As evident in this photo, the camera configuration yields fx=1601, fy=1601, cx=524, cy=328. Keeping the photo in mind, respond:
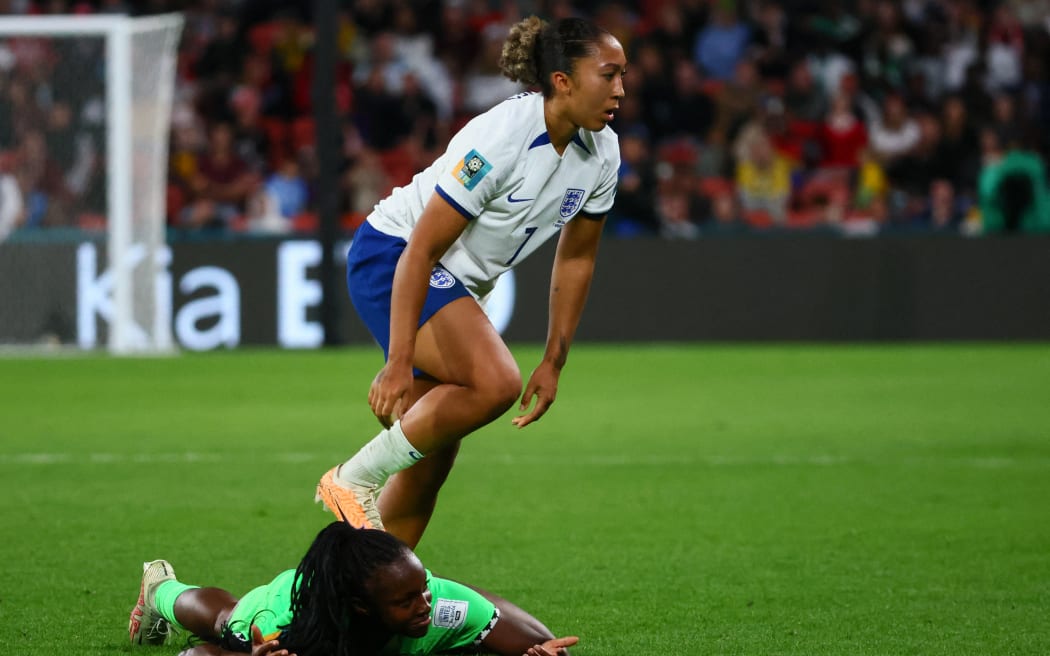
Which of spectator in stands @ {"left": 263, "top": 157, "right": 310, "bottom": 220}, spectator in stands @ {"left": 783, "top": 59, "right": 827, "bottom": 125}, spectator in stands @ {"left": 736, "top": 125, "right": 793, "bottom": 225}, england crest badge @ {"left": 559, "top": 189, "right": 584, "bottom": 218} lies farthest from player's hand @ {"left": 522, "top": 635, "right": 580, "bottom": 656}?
spectator in stands @ {"left": 783, "top": 59, "right": 827, "bottom": 125}

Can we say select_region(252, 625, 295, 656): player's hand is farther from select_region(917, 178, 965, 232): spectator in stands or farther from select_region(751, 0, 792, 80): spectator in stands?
select_region(751, 0, 792, 80): spectator in stands

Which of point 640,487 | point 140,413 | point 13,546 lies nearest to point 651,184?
point 140,413

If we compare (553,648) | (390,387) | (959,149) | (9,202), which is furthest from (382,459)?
(959,149)

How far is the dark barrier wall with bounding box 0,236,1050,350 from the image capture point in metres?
14.8

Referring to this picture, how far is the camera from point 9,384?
39.5ft

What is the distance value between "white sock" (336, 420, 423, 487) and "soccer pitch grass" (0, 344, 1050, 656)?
0.67 metres

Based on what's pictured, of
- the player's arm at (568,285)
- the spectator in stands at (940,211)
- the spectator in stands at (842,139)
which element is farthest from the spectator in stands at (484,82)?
the player's arm at (568,285)

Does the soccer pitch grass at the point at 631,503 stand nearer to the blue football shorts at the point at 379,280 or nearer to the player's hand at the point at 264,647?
the player's hand at the point at 264,647

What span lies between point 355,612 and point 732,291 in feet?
37.7

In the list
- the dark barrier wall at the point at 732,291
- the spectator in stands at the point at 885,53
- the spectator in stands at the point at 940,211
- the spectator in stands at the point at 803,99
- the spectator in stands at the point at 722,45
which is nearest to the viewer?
the dark barrier wall at the point at 732,291

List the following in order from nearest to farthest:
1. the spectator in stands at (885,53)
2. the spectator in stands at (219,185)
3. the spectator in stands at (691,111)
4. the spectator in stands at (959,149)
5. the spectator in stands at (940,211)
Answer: the spectator in stands at (940,211) < the spectator in stands at (219,185) < the spectator in stands at (959,149) < the spectator in stands at (691,111) < the spectator in stands at (885,53)

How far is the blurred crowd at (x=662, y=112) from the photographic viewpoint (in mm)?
15047

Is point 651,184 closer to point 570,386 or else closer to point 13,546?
point 570,386

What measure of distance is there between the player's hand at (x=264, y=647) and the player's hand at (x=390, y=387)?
82 cm
